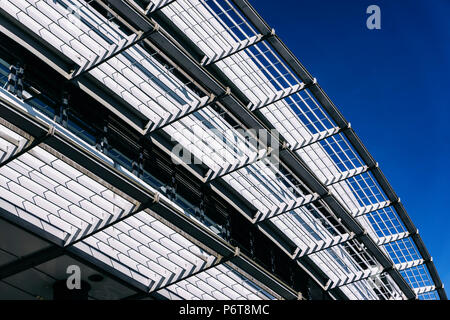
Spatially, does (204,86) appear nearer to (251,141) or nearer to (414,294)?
(251,141)

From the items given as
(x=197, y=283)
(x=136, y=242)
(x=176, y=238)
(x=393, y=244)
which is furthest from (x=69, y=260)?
(x=393, y=244)

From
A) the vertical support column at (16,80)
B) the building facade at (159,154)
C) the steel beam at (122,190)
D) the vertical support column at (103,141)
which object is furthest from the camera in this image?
the vertical support column at (103,141)

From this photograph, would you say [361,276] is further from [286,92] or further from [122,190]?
[122,190]

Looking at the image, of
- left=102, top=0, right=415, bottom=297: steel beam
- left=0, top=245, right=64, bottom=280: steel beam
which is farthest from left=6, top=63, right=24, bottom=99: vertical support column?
left=0, top=245, right=64, bottom=280: steel beam

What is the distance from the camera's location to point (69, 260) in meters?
17.8

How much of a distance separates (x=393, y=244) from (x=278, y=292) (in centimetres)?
1096

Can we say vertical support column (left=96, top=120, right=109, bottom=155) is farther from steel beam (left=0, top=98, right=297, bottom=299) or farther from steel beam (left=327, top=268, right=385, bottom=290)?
steel beam (left=327, top=268, right=385, bottom=290)

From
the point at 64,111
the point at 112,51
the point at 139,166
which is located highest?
the point at 112,51

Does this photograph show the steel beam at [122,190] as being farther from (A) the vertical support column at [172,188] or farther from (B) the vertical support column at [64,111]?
(B) the vertical support column at [64,111]

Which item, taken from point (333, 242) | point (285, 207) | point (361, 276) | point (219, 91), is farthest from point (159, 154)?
point (361, 276)

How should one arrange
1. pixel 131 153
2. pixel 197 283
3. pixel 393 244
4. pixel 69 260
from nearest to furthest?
1. pixel 69 260
2. pixel 131 153
3. pixel 197 283
4. pixel 393 244

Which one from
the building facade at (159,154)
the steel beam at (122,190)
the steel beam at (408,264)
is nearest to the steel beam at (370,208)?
the building facade at (159,154)

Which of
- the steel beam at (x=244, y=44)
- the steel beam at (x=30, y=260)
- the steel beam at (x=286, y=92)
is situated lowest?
the steel beam at (x=30, y=260)
